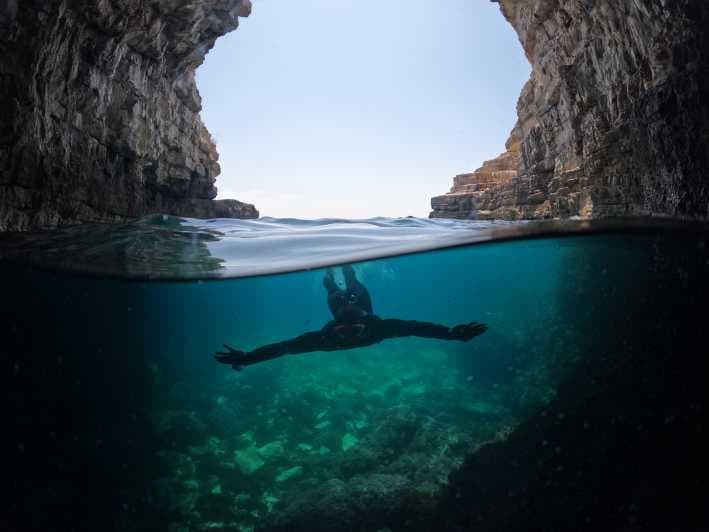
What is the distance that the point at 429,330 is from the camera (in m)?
6.46

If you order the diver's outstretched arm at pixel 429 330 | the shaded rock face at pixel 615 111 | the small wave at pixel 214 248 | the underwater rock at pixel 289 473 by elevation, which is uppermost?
the shaded rock face at pixel 615 111

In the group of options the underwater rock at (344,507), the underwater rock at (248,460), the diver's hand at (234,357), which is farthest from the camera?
the underwater rock at (248,460)

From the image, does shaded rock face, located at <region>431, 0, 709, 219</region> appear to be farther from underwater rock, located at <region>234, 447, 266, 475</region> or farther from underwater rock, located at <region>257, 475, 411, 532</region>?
underwater rock, located at <region>234, 447, 266, 475</region>

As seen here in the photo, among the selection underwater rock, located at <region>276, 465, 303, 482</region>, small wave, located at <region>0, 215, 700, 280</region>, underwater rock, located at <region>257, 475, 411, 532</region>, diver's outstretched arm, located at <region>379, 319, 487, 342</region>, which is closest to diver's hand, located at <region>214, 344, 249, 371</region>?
diver's outstretched arm, located at <region>379, 319, 487, 342</region>

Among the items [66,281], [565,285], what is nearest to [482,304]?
[565,285]

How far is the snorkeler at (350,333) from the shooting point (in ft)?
20.0

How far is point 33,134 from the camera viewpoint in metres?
7.59

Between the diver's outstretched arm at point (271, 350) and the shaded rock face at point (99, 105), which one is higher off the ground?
the shaded rock face at point (99, 105)

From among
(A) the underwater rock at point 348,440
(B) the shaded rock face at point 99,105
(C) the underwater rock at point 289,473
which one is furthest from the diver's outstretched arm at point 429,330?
(B) the shaded rock face at point 99,105

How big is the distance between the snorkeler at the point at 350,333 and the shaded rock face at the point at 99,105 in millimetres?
6271

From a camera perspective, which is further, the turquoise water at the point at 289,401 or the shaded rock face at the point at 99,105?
the turquoise water at the point at 289,401

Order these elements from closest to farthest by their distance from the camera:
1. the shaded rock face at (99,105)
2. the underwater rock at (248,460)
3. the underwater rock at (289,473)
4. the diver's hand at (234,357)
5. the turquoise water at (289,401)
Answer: the diver's hand at (234,357) → the shaded rock face at (99,105) → the turquoise water at (289,401) → the underwater rock at (289,473) → the underwater rock at (248,460)

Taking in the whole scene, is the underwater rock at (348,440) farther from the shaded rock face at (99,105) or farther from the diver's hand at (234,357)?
the shaded rock face at (99,105)

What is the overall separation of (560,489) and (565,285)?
12445 mm
